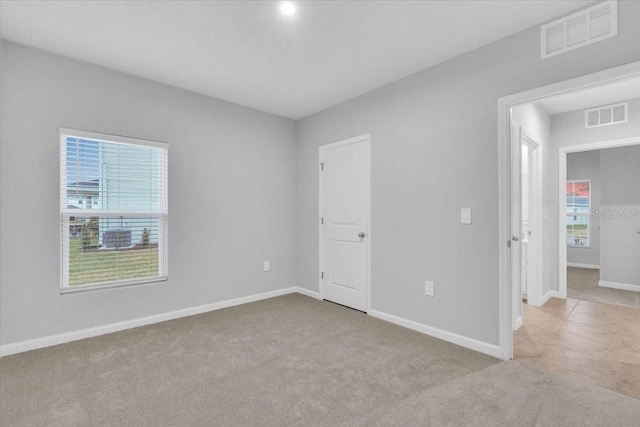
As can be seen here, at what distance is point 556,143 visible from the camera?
440 cm

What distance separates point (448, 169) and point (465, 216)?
18.1 inches

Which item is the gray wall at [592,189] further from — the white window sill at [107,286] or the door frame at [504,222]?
the white window sill at [107,286]

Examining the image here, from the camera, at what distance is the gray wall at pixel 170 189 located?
2.60 metres

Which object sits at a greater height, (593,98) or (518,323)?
(593,98)

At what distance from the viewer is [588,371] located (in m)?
2.30

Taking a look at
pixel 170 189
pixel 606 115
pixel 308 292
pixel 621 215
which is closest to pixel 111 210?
pixel 170 189

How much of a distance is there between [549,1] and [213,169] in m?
3.40

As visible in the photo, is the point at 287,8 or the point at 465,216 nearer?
the point at 287,8

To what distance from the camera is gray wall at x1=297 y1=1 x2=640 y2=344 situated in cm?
236

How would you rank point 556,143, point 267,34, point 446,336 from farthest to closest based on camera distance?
point 556,143, point 446,336, point 267,34

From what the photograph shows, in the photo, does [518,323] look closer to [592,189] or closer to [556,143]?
[556,143]

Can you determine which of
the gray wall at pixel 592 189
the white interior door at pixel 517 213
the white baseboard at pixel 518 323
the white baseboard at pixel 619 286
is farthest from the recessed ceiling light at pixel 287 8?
the gray wall at pixel 592 189

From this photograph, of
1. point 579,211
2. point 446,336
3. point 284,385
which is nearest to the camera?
point 284,385

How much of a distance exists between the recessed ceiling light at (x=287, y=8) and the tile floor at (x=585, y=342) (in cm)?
315
